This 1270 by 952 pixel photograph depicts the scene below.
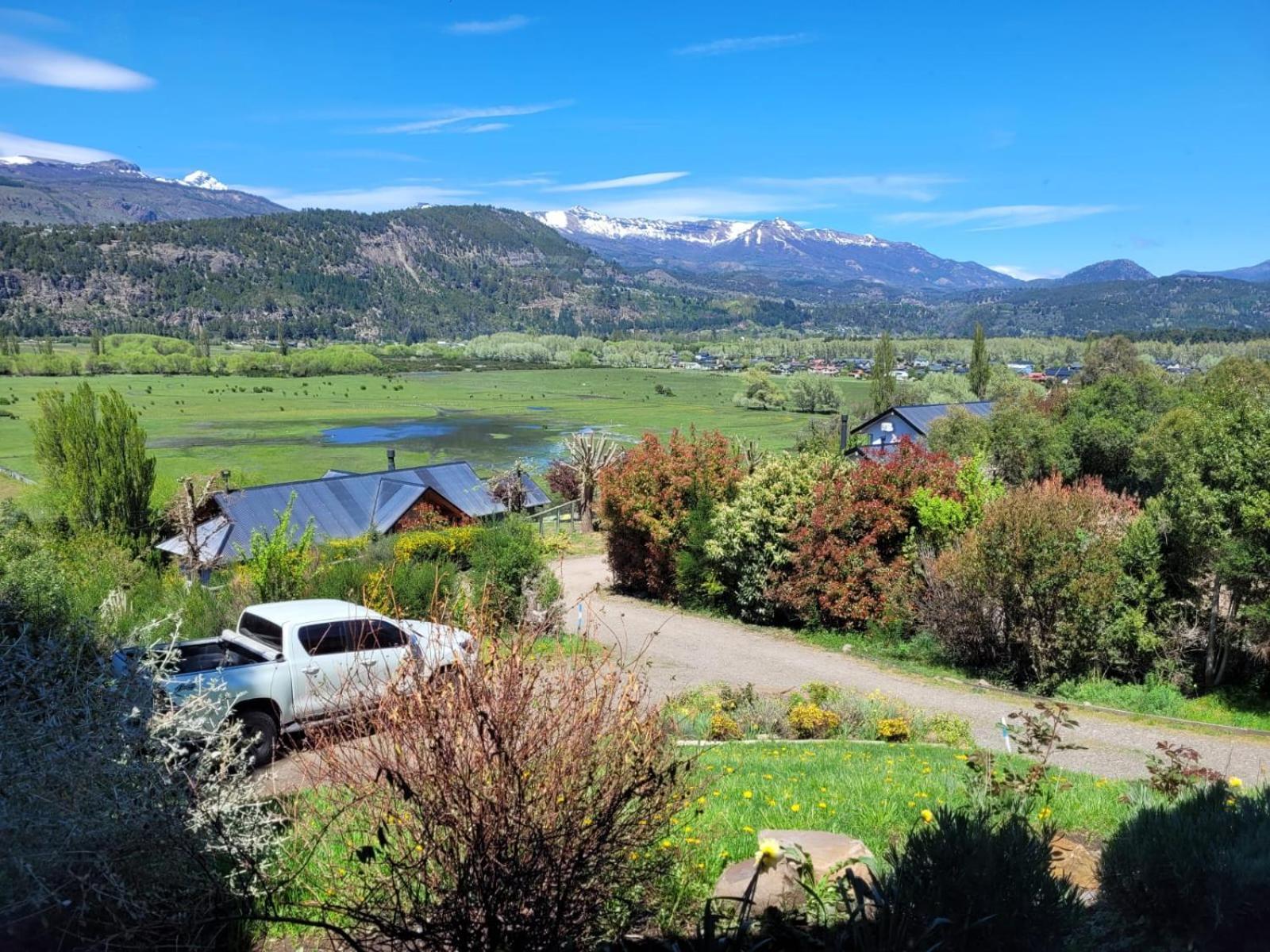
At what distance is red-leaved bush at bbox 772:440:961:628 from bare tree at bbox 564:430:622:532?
1704 cm

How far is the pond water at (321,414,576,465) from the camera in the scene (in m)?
62.1

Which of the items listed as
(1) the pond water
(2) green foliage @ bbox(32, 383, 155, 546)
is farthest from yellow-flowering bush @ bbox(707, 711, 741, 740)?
(1) the pond water

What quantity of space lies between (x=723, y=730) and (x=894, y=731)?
205 cm

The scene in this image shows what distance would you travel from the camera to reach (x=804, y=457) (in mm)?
20125

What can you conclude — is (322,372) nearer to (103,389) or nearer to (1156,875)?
(103,389)

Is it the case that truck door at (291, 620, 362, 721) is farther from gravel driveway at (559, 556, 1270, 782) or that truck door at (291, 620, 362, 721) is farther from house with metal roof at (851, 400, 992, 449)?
house with metal roof at (851, 400, 992, 449)

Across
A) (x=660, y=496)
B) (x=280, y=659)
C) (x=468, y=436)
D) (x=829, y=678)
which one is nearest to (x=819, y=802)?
(x=280, y=659)

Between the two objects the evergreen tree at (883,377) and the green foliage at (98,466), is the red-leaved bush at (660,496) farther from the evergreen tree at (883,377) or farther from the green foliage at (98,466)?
the evergreen tree at (883,377)

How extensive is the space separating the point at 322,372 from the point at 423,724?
6488 inches

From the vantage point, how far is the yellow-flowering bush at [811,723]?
10523 mm

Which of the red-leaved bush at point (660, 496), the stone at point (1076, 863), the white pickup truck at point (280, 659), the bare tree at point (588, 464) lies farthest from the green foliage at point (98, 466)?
the stone at point (1076, 863)

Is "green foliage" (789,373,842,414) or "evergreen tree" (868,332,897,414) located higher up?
"evergreen tree" (868,332,897,414)

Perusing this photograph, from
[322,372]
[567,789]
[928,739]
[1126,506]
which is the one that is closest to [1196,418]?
[1126,506]

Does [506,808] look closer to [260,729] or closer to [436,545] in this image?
[260,729]
